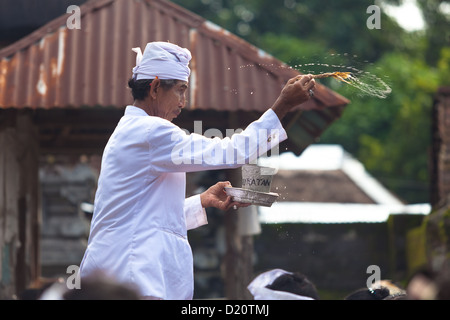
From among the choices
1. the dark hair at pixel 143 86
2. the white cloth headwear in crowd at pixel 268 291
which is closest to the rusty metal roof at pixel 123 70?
the white cloth headwear in crowd at pixel 268 291

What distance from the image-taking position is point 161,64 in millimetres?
3414

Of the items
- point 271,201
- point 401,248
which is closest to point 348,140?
point 401,248

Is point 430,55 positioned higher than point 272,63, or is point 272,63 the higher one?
point 430,55

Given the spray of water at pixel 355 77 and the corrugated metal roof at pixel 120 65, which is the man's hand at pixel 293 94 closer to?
the spray of water at pixel 355 77

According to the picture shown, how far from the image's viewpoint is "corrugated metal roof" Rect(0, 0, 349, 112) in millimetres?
7129

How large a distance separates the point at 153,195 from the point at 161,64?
1.92 ft

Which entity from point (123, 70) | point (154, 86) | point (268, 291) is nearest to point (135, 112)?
point (154, 86)

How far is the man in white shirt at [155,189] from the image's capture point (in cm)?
310

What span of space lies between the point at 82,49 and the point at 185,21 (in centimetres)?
103

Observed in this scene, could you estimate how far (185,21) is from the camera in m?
7.70

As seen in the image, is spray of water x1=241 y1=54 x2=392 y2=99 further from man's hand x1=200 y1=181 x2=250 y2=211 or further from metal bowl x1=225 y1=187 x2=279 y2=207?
man's hand x1=200 y1=181 x2=250 y2=211

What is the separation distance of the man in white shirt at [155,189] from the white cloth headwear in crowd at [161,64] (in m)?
0.19

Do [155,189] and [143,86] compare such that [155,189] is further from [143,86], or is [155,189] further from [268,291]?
[268,291]
